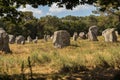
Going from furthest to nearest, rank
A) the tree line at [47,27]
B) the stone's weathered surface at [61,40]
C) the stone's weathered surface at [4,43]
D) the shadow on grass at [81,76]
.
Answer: the tree line at [47,27] → the stone's weathered surface at [61,40] → the stone's weathered surface at [4,43] → the shadow on grass at [81,76]

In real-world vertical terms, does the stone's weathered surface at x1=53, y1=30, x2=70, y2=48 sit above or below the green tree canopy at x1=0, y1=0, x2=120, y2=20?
below

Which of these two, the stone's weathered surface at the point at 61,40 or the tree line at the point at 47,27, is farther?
the tree line at the point at 47,27

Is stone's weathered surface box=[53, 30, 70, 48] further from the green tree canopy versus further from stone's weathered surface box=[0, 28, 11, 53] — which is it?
the green tree canopy

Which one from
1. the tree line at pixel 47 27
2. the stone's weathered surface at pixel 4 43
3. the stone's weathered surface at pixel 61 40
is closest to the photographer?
the stone's weathered surface at pixel 4 43

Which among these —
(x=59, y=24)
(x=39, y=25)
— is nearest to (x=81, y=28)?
(x=59, y=24)

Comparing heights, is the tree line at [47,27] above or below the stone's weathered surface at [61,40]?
below

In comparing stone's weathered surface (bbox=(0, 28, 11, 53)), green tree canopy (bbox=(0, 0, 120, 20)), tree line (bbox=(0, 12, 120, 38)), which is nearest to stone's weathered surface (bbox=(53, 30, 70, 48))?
stone's weathered surface (bbox=(0, 28, 11, 53))

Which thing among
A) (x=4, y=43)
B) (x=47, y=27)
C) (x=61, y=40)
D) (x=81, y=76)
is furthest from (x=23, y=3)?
(x=47, y=27)

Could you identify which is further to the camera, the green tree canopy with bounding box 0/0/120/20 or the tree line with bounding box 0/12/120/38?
the tree line with bounding box 0/12/120/38

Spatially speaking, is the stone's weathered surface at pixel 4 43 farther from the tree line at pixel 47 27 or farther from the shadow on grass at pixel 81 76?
the tree line at pixel 47 27

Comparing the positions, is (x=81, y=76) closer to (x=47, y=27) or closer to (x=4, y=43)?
(x=4, y=43)

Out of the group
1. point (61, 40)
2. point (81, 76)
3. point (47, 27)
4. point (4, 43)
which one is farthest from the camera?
point (47, 27)

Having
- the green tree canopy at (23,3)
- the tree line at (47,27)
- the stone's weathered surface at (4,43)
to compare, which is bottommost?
the tree line at (47,27)

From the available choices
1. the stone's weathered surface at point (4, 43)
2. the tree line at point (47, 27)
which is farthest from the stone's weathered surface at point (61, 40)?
the tree line at point (47, 27)
